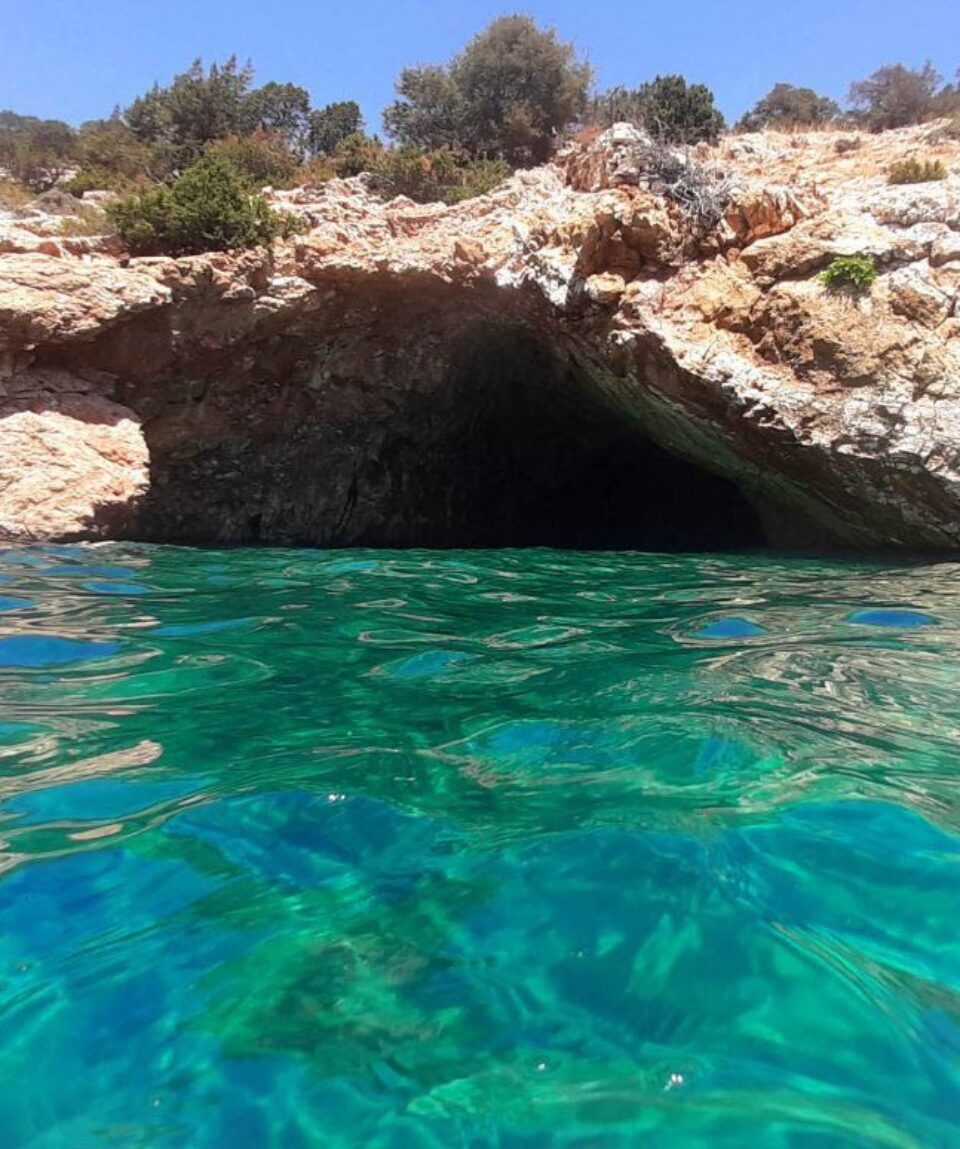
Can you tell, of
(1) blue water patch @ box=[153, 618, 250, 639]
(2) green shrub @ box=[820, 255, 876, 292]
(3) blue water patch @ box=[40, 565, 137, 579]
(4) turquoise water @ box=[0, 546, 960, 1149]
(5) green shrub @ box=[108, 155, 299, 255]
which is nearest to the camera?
(4) turquoise water @ box=[0, 546, 960, 1149]

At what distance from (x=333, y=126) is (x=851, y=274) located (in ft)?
61.5

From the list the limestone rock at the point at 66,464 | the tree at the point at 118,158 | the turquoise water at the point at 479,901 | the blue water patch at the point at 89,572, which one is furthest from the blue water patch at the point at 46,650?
the tree at the point at 118,158

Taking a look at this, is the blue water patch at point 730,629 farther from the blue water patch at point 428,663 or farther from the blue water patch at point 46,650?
the blue water patch at point 46,650

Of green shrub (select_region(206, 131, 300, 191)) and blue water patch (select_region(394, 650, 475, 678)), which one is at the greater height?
green shrub (select_region(206, 131, 300, 191))

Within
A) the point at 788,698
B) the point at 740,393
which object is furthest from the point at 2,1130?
the point at 740,393

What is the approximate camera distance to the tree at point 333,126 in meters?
22.8

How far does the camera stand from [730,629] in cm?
500

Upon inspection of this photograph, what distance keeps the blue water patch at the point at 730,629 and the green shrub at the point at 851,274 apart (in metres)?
5.16

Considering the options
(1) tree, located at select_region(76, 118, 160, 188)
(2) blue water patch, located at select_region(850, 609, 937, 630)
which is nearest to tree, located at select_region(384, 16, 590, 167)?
(1) tree, located at select_region(76, 118, 160, 188)

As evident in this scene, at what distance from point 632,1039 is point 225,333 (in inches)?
409

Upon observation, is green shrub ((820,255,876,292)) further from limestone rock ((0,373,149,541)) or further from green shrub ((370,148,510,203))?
limestone rock ((0,373,149,541))

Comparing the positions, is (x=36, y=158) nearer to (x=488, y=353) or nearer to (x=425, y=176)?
(x=425, y=176)

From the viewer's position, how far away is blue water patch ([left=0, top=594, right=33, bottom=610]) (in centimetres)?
518

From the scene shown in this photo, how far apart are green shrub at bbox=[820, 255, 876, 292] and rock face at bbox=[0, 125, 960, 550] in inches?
4.9
